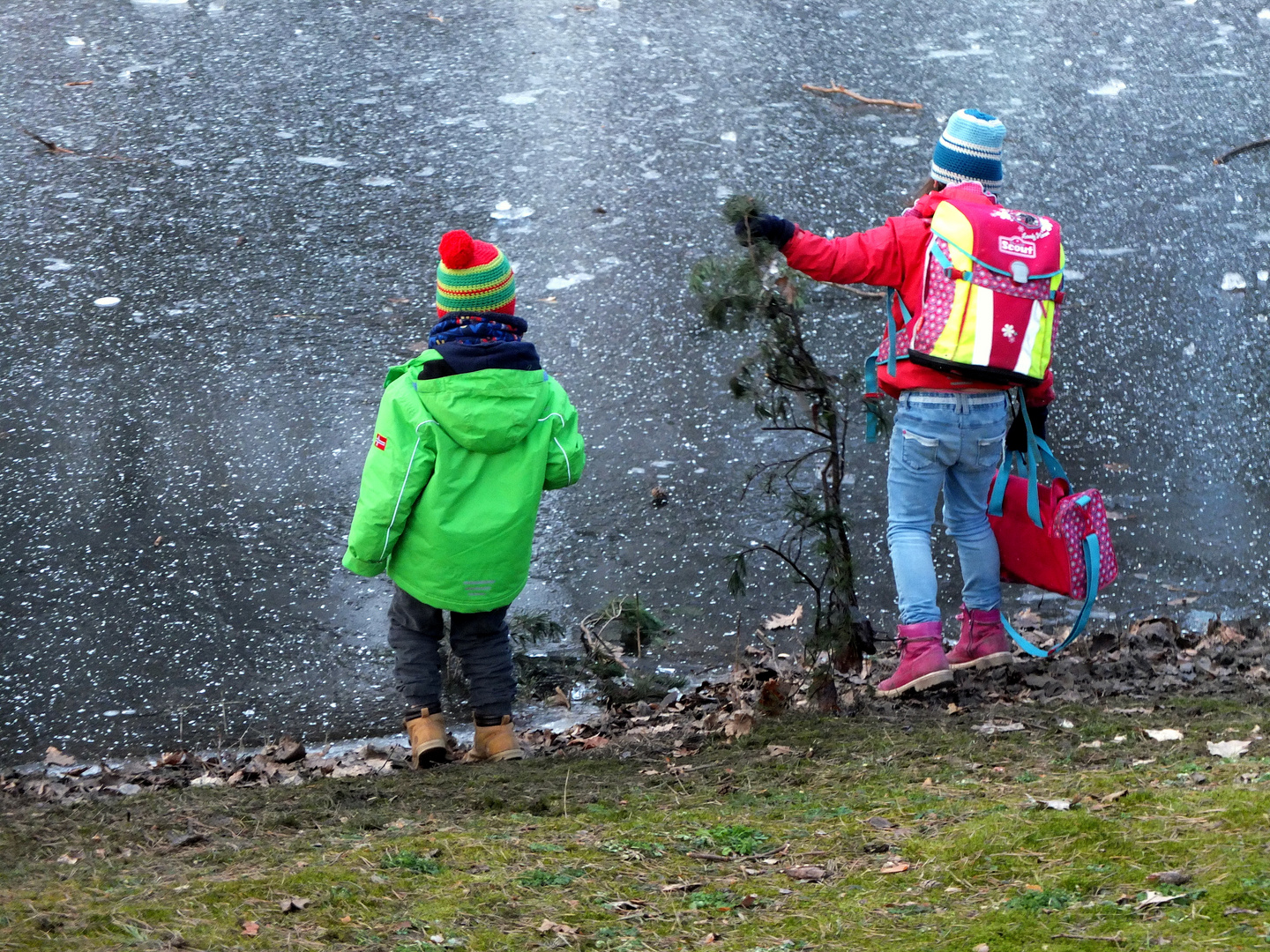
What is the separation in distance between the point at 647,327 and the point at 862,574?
1.96 m

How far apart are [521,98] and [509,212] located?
1526 mm

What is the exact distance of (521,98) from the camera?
A: 882 centimetres

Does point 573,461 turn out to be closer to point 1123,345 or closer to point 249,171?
point 1123,345

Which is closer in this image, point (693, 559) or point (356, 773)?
point (356, 773)

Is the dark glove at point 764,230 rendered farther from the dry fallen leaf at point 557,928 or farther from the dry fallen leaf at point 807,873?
the dry fallen leaf at point 557,928

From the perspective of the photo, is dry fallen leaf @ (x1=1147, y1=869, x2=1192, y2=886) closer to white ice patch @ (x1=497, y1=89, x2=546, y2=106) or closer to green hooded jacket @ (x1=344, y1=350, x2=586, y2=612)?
green hooded jacket @ (x1=344, y1=350, x2=586, y2=612)

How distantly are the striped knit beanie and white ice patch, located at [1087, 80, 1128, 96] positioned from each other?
6.27 meters

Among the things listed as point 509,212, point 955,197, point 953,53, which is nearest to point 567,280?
point 509,212

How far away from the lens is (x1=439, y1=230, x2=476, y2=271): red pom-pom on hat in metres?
3.87

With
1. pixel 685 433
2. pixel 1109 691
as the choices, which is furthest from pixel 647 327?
pixel 1109 691

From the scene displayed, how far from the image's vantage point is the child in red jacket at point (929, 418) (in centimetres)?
392

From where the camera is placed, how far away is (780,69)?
913 cm

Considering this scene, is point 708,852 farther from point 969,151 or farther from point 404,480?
point 969,151

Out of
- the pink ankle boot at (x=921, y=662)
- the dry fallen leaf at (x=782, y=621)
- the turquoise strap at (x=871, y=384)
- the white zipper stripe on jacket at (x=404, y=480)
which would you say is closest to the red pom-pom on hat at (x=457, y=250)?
the white zipper stripe on jacket at (x=404, y=480)
